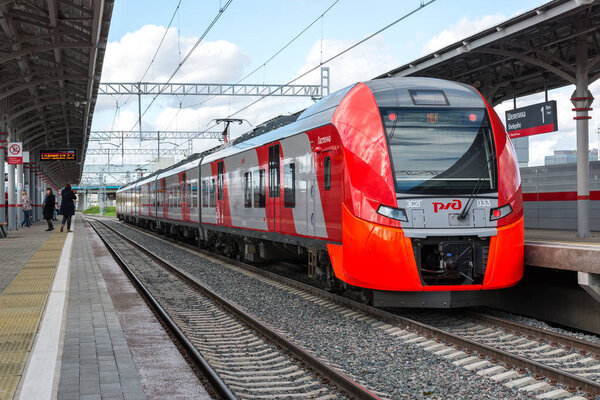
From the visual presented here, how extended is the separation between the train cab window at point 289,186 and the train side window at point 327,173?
1.56 m

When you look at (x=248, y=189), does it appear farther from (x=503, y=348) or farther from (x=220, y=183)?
(x=503, y=348)

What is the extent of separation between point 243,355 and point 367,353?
1285mm

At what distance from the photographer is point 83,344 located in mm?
6625

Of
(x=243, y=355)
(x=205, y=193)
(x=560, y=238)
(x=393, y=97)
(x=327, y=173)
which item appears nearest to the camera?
(x=243, y=355)

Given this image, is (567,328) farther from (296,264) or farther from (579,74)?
(296,264)

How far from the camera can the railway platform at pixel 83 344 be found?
515cm

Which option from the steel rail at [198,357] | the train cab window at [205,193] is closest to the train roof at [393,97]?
the steel rail at [198,357]

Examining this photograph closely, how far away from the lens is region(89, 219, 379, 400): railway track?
552cm

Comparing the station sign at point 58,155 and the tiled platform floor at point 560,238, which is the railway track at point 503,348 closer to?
the tiled platform floor at point 560,238

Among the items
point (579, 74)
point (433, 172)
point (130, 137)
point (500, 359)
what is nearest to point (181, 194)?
point (579, 74)

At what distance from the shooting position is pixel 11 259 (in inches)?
613

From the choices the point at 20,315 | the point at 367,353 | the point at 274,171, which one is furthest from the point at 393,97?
the point at 20,315

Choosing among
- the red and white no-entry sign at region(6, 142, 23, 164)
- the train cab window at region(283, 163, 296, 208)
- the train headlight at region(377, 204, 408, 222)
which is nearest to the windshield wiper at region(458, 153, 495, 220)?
the train headlight at region(377, 204, 408, 222)

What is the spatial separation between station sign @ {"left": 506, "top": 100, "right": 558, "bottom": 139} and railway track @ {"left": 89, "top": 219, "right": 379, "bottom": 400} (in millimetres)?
7978
